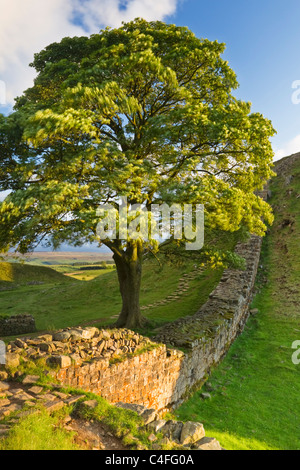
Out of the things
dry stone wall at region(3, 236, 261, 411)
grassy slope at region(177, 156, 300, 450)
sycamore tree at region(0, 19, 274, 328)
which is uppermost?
sycamore tree at region(0, 19, 274, 328)

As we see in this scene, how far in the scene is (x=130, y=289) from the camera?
17.7 m

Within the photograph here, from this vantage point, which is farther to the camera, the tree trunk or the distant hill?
the distant hill

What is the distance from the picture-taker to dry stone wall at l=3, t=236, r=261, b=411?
8539 millimetres

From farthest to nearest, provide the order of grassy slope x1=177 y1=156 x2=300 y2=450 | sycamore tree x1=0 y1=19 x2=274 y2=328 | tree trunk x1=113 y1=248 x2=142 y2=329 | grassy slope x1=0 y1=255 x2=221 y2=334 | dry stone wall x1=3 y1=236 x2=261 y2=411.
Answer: grassy slope x1=0 y1=255 x2=221 y2=334 < tree trunk x1=113 y1=248 x2=142 y2=329 < sycamore tree x1=0 y1=19 x2=274 y2=328 < grassy slope x1=177 y1=156 x2=300 y2=450 < dry stone wall x1=3 y1=236 x2=261 y2=411

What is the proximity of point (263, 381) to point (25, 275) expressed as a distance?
51198 millimetres

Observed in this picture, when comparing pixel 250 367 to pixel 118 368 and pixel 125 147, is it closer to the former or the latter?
pixel 118 368

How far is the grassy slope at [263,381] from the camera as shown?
33.9 feet

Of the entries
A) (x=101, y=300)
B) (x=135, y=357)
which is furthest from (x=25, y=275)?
(x=135, y=357)

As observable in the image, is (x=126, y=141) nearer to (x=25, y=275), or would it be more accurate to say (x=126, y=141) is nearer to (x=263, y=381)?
(x=263, y=381)

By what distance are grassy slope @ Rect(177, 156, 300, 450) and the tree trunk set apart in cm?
558

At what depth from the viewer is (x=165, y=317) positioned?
70.6 ft

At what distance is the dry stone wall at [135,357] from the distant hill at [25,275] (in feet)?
140

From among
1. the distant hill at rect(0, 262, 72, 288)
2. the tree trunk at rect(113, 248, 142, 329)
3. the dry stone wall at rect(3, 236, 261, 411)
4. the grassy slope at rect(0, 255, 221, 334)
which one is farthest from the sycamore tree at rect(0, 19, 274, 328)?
the distant hill at rect(0, 262, 72, 288)

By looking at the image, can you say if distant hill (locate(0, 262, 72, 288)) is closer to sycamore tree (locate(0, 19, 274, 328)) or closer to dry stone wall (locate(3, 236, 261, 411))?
sycamore tree (locate(0, 19, 274, 328))
